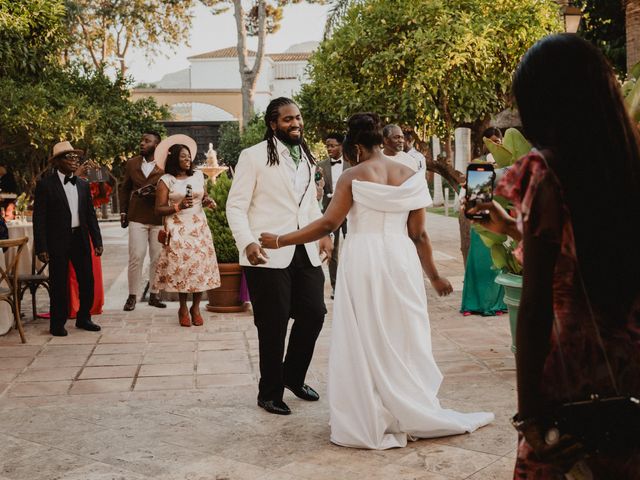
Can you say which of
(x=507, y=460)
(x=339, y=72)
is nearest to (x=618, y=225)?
(x=507, y=460)

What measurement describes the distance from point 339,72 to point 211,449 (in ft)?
27.2

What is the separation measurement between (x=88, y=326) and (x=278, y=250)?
3.81 m

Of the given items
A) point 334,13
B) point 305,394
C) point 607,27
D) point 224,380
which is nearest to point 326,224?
point 305,394

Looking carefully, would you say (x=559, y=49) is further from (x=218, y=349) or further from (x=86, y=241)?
(x=86, y=241)

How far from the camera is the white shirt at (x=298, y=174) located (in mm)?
5266

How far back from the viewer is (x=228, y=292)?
29.9ft

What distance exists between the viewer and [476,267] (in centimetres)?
844

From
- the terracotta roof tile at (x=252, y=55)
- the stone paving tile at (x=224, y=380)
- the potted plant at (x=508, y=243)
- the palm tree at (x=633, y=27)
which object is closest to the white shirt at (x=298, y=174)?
the potted plant at (x=508, y=243)

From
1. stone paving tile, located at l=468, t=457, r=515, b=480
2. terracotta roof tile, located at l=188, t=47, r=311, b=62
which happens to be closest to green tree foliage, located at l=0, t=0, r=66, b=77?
stone paving tile, located at l=468, t=457, r=515, b=480

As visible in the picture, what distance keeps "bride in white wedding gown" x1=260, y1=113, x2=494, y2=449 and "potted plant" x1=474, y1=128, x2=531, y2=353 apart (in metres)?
1.13

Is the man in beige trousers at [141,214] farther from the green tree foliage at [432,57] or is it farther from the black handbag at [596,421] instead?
the black handbag at [596,421]

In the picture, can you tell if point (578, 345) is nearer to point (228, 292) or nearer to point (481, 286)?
point (481, 286)

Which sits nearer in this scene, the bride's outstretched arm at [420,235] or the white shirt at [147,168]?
the bride's outstretched arm at [420,235]

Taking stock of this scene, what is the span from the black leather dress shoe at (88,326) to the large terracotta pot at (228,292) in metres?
1.45
